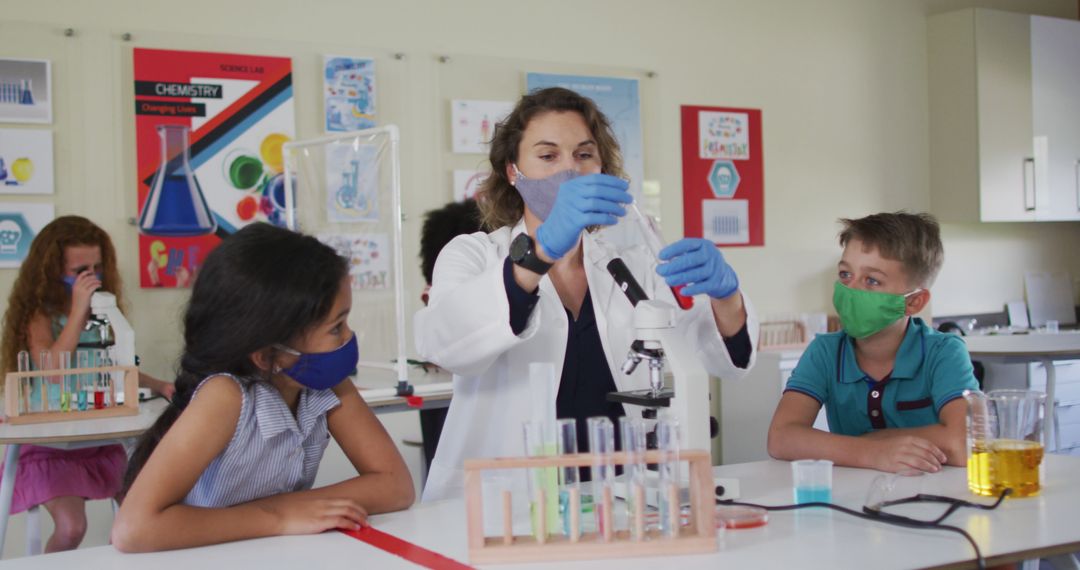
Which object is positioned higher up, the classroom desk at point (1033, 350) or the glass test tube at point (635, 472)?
the glass test tube at point (635, 472)

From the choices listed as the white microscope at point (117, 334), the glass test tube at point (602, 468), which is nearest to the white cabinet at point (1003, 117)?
the white microscope at point (117, 334)

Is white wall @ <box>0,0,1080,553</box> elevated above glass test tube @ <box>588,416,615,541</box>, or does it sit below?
above

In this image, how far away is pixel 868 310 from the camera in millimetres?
2053

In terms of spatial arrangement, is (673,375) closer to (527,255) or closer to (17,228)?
(527,255)

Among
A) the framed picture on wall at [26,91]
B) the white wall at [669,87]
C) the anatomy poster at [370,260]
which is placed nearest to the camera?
the framed picture on wall at [26,91]

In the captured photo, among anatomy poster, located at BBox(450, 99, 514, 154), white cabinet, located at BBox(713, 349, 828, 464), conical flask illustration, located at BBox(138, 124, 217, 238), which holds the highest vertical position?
anatomy poster, located at BBox(450, 99, 514, 154)

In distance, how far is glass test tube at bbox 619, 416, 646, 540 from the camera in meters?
1.29

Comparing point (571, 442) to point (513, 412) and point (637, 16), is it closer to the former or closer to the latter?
point (513, 412)

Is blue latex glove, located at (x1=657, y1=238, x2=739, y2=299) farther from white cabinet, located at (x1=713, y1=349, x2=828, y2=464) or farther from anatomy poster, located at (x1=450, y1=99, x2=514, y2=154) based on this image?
white cabinet, located at (x1=713, y1=349, x2=828, y2=464)

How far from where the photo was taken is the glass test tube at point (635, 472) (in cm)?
129

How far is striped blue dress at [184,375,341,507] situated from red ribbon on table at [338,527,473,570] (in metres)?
0.22

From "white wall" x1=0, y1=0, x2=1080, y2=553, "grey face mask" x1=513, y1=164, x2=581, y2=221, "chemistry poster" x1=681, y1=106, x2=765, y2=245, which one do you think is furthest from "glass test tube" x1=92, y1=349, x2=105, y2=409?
"chemistry poster" x1=681, y1=106, x2=765, y2=245

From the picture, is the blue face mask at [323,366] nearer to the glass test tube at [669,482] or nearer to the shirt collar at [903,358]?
the glass test tube at [669,482]

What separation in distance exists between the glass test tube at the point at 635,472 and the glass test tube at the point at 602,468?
22 mm
